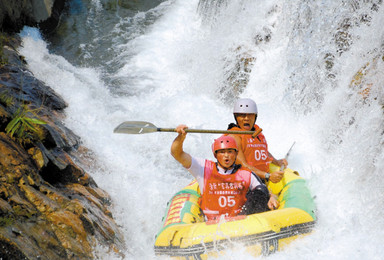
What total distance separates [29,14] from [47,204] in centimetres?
941

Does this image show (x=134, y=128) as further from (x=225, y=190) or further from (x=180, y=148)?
(x=225, y=190)

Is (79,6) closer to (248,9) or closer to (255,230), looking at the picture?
(248,9)

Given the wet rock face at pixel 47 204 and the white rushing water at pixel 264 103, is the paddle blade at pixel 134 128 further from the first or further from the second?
the white rushing water at pixel 264 103

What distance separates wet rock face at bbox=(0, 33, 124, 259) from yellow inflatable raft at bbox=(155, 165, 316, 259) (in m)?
0.61

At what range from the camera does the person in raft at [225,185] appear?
426 centimetres

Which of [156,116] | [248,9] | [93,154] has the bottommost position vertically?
[93,154]

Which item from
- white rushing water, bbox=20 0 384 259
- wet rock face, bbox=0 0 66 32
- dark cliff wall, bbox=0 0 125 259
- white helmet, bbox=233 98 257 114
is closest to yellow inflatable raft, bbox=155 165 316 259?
white rushing water, bbox=20 0 384 259

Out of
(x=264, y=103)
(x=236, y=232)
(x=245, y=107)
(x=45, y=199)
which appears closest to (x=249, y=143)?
(x=245, y=107)

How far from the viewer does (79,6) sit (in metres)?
14.4

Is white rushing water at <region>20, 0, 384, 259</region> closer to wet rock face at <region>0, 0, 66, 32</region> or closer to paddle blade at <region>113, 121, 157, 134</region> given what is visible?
wet rock face at <region>0, 0, 66, 32</region>

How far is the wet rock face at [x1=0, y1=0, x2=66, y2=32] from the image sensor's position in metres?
10.3

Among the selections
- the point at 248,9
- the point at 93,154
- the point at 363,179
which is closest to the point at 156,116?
the point at 93,154

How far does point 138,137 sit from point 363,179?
14.6 ft

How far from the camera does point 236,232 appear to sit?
3824mm
